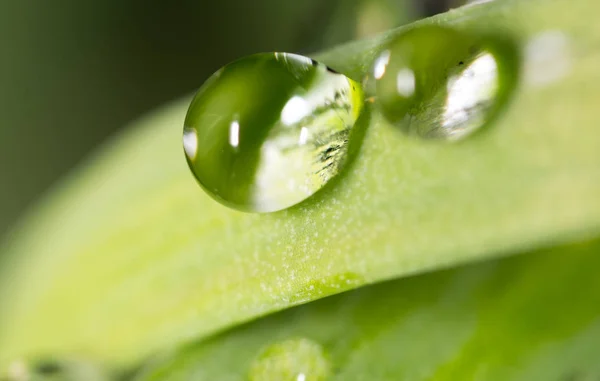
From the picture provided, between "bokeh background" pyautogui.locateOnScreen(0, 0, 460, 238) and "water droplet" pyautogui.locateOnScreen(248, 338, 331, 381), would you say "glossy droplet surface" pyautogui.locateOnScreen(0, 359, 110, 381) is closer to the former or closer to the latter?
"water droplet" pyautogui.locateOnScreen(248, 338, 331, 381)

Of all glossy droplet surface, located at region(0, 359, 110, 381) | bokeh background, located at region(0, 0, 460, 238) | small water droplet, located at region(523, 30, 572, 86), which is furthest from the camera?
bokeh background, located at region(0, 0, 460, 238)

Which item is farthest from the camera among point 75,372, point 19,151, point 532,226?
point 19,151

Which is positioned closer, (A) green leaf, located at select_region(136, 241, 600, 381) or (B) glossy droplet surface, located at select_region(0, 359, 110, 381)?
(A) green leaf, located at select_region(136, 241, 600, 381)

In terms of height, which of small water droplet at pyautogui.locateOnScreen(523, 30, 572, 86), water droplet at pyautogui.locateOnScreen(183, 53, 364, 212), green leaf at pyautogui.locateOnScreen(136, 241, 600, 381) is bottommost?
green leaf at pyautogui.locateOnScreen(136, 241, 600, 381)

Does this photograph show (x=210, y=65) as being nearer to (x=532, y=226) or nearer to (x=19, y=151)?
(x=19, y=151)

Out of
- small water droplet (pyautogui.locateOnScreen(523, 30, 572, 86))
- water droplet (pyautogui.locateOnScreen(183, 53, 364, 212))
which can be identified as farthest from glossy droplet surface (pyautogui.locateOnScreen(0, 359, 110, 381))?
small water droplet (pyautogui.locateOnScreen(523, 30, 572, 86))

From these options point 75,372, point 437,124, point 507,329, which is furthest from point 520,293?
point 75,372

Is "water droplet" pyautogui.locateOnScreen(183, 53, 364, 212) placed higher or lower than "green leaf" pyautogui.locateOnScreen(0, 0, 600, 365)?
higher
